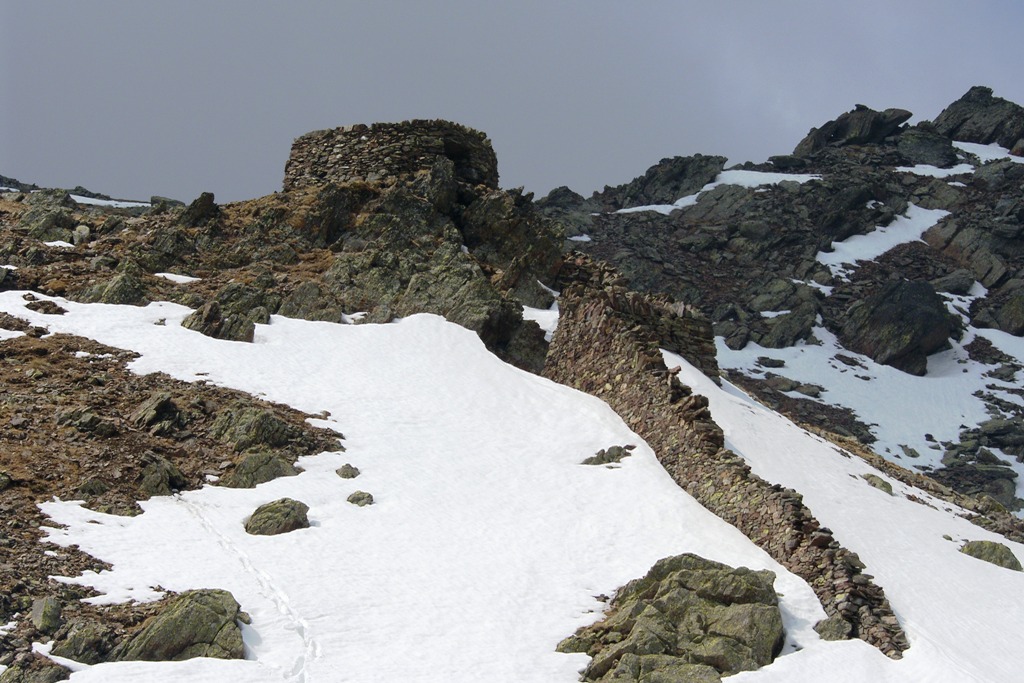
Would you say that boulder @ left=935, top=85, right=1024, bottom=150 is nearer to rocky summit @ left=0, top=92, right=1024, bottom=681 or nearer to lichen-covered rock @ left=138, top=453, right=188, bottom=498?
rocky summit @ left=0, top=92, right=1024, bottom=681

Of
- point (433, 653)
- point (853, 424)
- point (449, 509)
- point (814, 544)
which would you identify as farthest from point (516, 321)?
point (853, 424)

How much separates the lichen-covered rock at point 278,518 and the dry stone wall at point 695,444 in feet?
24.5

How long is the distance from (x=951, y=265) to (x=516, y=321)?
174ft

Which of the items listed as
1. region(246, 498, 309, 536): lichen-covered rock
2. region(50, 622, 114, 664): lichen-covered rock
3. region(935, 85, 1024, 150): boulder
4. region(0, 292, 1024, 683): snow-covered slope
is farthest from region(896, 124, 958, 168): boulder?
region(50, 622, 114, 664): lichen-covered rock

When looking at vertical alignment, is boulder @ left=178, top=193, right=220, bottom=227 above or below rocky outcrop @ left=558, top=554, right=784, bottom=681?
above

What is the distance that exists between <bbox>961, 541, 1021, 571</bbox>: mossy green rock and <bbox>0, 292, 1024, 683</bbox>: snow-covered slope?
0.34 metres

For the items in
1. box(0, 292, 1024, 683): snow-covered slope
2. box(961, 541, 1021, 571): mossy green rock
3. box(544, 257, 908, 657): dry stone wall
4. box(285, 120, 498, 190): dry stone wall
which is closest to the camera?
box(0, 292, 1024, 683): snow-covered slope

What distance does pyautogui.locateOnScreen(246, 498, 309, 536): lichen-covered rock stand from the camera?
1578 cm

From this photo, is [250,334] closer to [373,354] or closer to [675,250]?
[373,354]

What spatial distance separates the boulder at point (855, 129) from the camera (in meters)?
96.7

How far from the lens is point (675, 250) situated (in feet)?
248

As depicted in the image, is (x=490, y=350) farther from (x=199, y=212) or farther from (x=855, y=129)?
(x=855, y=129)

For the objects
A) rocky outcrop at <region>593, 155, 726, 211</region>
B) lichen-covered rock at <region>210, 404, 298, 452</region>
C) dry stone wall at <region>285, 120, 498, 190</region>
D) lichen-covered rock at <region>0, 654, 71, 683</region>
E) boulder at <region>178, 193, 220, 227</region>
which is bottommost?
lichen-covered rock at <region>0, 654, 71, 683</region>

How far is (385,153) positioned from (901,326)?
38177mm
